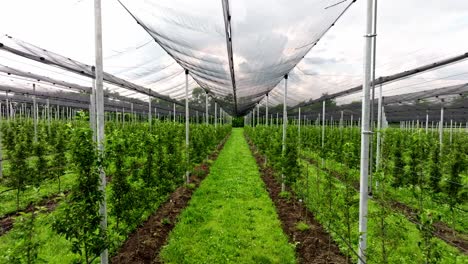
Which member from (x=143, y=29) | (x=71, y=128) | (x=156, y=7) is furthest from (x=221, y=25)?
(x=71, y=128)

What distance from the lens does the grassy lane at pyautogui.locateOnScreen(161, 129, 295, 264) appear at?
4770 millimetres

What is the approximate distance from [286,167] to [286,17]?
4.29 metres

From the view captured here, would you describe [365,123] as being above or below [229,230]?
above

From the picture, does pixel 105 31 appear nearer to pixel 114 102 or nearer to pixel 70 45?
pixel 70 45

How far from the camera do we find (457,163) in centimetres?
716

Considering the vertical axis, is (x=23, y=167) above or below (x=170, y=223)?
above

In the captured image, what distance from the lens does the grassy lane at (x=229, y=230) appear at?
15.6ft

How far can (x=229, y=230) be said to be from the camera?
583 centimetres

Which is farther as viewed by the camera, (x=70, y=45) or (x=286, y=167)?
(x=286, y=167)

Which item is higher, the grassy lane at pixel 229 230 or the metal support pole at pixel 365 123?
the metal support pole at pixel 365 123

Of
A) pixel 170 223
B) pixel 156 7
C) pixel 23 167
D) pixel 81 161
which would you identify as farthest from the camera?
pixel 23 167

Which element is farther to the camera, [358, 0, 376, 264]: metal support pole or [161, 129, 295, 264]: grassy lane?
[161, 129, 295, 264]: grassy lane

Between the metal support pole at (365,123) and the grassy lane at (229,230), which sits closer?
the metal support pole at (365,123)

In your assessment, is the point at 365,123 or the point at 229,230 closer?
the point at 365,123
